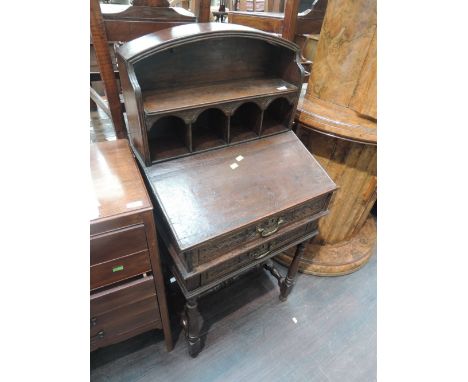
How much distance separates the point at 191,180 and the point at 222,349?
1099 mm

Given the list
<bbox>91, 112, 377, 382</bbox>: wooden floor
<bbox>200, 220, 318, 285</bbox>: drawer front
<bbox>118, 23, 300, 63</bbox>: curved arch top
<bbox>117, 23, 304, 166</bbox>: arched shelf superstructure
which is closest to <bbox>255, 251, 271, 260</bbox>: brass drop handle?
<bbox>200, 220, 318, 285</bbox>: drawer front

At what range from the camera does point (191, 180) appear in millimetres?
1104

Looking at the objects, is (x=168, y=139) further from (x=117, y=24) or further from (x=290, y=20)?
(x=290, y=20)

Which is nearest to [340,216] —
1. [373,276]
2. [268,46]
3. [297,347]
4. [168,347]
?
[373,276]

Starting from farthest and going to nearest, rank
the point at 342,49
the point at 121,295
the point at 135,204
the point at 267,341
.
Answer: the point at 267,341, the point at 342,49, the point at 121,295, the point at 135,204

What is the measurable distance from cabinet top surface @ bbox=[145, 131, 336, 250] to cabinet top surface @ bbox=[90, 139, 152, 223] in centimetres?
8

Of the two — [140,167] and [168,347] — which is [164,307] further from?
[140,167]

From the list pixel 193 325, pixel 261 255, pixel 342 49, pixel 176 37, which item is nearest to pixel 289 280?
pixel 261 255

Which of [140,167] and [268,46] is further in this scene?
→ [268,46]

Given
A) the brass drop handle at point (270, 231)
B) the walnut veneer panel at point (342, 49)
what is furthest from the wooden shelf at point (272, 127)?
the brass drop handle at point (270, 231)

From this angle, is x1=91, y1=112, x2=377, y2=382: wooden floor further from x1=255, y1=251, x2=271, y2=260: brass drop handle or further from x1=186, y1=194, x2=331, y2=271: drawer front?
x1=186, y1=194, x2=331, y2=271: drawer front

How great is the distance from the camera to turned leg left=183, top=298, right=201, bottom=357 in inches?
47.4

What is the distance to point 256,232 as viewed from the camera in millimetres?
1145

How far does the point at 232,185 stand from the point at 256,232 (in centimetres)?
22
